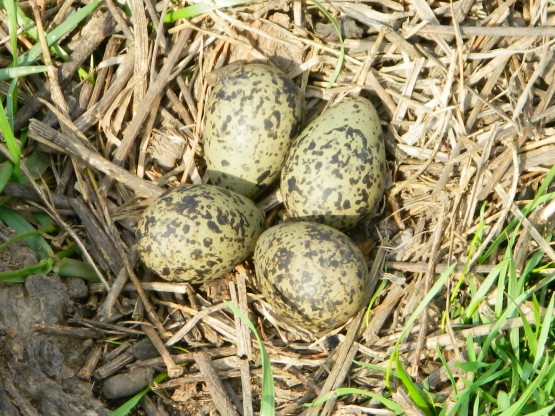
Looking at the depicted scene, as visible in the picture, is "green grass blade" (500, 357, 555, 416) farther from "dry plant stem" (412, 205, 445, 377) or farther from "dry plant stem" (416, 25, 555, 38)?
"dry plant stem" (416, 25, 555, 38)

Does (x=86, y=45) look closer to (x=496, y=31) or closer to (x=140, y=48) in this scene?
(x=140, y=48)

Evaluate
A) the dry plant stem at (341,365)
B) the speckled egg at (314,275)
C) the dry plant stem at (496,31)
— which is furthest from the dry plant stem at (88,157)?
the dry plant stem at (496,31)

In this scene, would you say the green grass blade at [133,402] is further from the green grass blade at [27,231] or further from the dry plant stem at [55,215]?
the green grass blade at [27,231]

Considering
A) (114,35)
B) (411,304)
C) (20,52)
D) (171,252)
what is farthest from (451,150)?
(20,52)

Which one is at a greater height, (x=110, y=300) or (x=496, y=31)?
(x=496, y=31)

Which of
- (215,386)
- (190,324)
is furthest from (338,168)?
(215,386)

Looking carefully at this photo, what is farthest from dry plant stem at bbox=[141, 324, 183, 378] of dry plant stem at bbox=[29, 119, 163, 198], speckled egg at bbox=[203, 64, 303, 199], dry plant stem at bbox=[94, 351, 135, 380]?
speckled egg at bbox=[203, 64, 303, 199]

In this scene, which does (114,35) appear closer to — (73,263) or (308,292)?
(73,263)
